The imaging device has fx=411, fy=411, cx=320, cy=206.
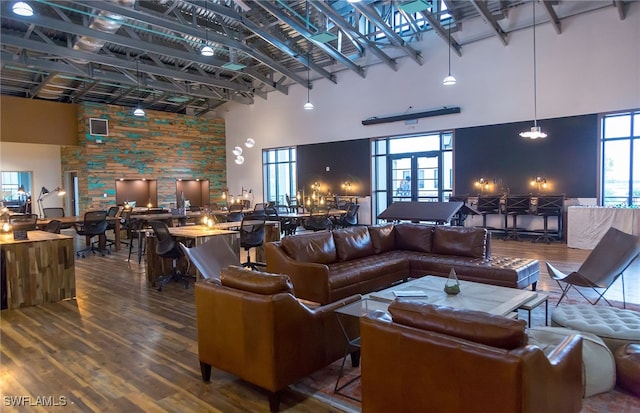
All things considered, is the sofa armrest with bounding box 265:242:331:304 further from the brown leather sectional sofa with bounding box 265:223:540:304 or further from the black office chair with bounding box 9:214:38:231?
the black office chair with bounding box 9:214:38:231

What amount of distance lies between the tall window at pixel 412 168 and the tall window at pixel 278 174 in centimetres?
373

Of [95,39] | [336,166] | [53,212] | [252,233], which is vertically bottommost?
[252,233]

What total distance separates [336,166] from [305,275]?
989 cm

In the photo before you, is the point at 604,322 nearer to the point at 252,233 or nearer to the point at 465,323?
the point at 465,323

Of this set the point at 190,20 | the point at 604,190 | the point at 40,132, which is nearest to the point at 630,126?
the point at 604,190

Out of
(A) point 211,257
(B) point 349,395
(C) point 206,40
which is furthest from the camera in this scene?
(C) point 206,40

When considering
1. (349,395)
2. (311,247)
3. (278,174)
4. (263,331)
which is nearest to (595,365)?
(349,395)

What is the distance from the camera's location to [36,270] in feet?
16.1

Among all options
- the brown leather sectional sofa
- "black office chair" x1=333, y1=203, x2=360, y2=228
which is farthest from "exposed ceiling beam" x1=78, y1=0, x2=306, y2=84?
the brown leather sectional sofa

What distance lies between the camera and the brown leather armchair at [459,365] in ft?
5.30

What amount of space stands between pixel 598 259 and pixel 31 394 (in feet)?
16.8

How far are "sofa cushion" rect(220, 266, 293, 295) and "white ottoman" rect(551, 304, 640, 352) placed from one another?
2.10 metres

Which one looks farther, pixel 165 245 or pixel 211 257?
pixel 165 245

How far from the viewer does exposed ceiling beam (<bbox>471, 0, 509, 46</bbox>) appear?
29.4 feet
